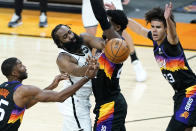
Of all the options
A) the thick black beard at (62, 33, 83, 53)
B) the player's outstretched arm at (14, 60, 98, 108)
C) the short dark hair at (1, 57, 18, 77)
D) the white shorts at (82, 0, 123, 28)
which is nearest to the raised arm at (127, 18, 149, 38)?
the thick black beard at (62, 33, 83, 53)

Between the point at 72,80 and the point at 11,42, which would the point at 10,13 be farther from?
the point at 72,80

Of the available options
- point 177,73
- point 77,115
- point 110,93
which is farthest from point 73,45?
point 177,73

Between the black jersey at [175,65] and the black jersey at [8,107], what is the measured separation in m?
1.60

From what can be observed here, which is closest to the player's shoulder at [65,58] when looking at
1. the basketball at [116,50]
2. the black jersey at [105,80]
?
the black jersey at [105,80]

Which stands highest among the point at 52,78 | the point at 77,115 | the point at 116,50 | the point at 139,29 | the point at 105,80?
the point at 116,50

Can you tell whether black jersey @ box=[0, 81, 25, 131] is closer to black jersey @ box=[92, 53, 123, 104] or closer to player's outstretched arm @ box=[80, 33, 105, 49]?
black jersey @ box=[92, 53, 123, 104]

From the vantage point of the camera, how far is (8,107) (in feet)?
14.2

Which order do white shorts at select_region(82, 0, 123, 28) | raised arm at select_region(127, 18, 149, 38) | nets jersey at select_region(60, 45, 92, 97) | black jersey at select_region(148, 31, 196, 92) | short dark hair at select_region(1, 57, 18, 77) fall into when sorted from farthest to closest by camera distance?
white shorts at select_region(82, 0, 123, 28) → raised arm at select_region(127, 18, 149, 38) → black jersey at select_region(148, 31, 196, 92) → nets jersey at select_region(60, 45, 92, 97) → short dark hair at select_region(1, 57, 18, 77)

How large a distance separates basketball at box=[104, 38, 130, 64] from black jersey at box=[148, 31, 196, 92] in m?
0.58

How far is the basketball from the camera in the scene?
4527 mm

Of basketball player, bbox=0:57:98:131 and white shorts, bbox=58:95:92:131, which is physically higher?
basketball player, bbox=0:57:98:131

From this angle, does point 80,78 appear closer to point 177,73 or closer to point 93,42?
point 93,42

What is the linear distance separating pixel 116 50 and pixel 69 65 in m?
0.52

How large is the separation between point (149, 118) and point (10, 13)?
23.2ft
